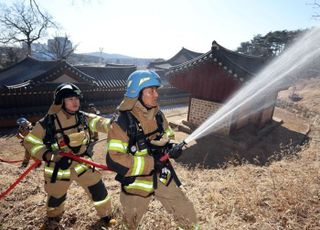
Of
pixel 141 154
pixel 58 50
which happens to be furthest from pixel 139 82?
pixel 58 50

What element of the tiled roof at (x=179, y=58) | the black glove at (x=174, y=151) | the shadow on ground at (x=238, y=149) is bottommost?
the shadow on ground at (x=238, y=149)

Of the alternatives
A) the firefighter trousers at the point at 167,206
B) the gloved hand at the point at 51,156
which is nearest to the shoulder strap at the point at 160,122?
the firefighter trousers at the point at 167,206

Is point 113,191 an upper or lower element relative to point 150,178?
lower

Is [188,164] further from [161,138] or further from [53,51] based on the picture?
[53,51]

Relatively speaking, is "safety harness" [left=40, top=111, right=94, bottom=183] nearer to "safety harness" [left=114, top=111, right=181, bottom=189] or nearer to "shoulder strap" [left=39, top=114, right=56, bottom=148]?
"shoulder strap" [left=39, top=114, right=56, bottom=148]

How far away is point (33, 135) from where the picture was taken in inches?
141

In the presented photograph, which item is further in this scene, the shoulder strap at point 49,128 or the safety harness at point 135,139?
the shoulder strap at point 49,128

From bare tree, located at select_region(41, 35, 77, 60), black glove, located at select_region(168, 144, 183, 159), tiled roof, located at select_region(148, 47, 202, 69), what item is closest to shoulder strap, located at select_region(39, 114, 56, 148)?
black glove, located at select_region(168, 144, 183, 159)

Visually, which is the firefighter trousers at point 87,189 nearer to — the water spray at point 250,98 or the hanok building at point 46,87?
the water spray at point 250,98

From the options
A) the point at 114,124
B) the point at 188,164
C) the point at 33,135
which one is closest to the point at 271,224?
the point at 114,124

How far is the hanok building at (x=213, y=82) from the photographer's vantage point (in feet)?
37.7

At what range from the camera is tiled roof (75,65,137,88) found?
2111cm

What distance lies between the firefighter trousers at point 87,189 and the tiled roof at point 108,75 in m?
17.5

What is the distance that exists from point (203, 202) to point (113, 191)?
2.32 m
